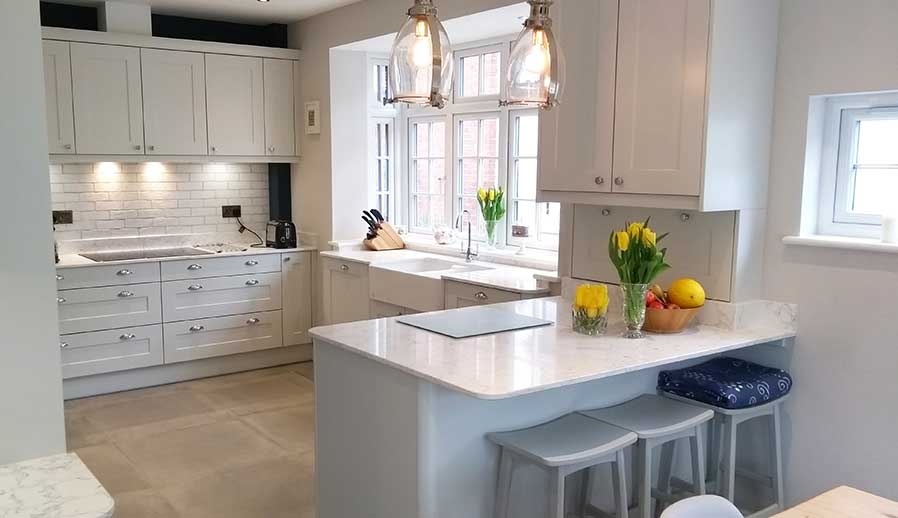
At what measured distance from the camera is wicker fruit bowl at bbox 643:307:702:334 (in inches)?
111

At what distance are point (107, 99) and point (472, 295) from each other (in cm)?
288

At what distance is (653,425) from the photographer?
257 centimetres

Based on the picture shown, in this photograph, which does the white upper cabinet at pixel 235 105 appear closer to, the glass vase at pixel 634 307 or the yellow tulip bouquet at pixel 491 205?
the yellow tulip bouquet at pixel 491 205

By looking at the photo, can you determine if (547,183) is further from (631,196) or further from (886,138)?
(886,138)

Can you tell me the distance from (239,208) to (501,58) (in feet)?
8.08

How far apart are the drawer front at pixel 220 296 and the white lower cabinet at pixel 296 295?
0.24 ft

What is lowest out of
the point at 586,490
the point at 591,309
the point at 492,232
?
the point at 586,490

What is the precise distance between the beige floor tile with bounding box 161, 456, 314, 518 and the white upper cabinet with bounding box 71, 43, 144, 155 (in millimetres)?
2544

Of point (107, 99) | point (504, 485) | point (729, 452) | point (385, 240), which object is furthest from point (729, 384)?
point (107, 99)

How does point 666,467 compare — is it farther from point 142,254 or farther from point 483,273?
point 142,254

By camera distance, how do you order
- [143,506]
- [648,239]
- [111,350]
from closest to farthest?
[648,239] < [143,506] < [111,350]

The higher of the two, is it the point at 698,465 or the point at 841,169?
the point at 841,169

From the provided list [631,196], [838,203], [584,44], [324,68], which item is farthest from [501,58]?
[838,203]

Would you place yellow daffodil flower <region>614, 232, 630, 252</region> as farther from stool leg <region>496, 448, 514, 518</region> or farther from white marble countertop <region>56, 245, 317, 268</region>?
white marble countertop <region>56, 245, 317, 268</region>
